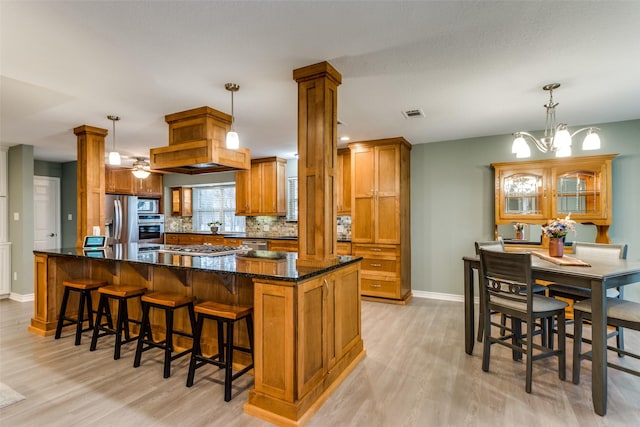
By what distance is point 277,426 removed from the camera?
2016 mm

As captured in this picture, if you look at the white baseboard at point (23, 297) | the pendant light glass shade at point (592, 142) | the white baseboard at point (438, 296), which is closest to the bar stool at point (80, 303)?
the white baseboard at point (23, 297)

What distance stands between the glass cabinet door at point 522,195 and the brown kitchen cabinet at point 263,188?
3.76m

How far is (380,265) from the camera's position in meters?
4.84

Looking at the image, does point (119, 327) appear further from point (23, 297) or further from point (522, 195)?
point (522, 195)

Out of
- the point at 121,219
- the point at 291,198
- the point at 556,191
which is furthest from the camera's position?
the point at 121,219

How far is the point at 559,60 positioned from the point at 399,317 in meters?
3.09

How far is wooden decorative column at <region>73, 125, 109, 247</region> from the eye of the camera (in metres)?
4.06

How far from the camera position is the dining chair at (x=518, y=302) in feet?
7.90

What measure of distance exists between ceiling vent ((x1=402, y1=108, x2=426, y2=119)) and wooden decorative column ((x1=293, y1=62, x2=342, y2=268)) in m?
1.27

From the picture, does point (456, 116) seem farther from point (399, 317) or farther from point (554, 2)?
point (399, 317)

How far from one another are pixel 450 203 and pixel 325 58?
3365 millimetres

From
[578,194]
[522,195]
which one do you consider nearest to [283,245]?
[522,195]

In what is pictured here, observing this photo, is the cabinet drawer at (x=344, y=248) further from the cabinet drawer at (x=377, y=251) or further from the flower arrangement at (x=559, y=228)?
the flower arrangement at (x=559, y=228)

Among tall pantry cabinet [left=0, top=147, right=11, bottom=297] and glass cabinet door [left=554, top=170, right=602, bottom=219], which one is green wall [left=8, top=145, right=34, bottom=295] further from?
glass cabinet door [left=554, top=170, right=602, bottom=219]
